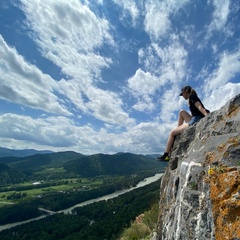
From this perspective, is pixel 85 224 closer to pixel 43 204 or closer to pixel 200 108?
pixel 43 204

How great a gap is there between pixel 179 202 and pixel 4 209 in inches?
5311

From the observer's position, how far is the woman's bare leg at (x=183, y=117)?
8666 millimetres

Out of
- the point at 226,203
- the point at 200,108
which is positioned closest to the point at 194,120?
the point at 200,108

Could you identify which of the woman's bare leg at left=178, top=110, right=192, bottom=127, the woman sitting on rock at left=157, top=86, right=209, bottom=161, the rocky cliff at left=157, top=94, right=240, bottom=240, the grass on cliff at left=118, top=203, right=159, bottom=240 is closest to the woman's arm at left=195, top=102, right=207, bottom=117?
the woman sitting on rock at left=157, top=86, right=209, bottom=161

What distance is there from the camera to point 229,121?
6.30m

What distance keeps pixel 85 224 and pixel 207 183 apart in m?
90.0

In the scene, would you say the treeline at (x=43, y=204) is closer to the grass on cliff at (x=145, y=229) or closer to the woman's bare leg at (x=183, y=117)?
the grass on cliff at (x=145, y=229)

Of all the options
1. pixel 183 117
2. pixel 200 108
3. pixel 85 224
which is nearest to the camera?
pixel 200 108

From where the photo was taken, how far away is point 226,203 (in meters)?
3.94

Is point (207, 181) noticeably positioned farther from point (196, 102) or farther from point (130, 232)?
point (130, 232)

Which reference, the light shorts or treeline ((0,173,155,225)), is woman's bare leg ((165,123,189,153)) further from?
treeline ((0,173,155,225))

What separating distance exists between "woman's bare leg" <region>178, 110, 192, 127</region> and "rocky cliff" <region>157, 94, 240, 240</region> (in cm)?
72

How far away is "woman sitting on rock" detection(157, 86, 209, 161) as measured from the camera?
7973mm

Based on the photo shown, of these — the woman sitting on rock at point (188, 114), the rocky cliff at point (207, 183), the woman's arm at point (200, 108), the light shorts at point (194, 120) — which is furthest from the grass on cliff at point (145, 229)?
the woman's arm at point (200, 108)
